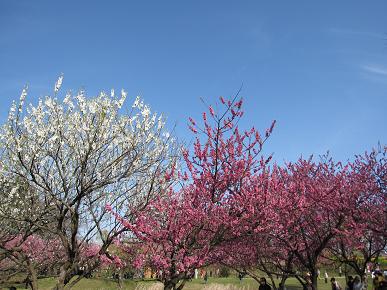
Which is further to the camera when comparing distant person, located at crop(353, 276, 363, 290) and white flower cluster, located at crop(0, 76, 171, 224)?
distant person, located at crop(353, 276, 363, 290)

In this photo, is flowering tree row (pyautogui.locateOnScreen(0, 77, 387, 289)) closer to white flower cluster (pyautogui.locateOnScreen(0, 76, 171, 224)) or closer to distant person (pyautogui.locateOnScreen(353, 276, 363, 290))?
white flower cluster (pyautogui.locateOnScreen(0, 76, 171, 224))

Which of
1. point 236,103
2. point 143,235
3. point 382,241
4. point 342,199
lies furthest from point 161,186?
point 382,241

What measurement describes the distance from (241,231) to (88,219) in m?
4.95

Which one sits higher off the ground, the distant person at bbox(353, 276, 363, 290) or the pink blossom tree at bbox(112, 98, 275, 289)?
the pink blossom tree at bbox(112, 98, 275, 289)

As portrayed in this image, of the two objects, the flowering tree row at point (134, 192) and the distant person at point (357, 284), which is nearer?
the flowering tree row at point (134, 192)

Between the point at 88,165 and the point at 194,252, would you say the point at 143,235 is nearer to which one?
the point at 194,252

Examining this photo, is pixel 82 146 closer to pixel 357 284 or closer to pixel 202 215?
pixel 202 215

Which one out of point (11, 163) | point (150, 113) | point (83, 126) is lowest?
point (11, 163)

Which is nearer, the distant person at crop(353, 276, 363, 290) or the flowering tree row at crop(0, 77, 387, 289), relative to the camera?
the flowering tree row at crop(0, 77, 387, 289)

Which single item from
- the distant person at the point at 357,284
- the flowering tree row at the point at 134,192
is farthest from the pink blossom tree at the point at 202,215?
the distant person at the point at 357,284

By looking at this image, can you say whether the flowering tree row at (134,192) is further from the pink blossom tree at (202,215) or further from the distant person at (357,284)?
the distant person at (357,284)

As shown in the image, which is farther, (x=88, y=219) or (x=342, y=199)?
(x=342, y=199)

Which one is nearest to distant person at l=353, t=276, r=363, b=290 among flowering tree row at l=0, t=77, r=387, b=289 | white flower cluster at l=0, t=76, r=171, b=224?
flowering tree row at l=0, t=77, r=387, b=289

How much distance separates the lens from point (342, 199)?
Result: 46.3ft
